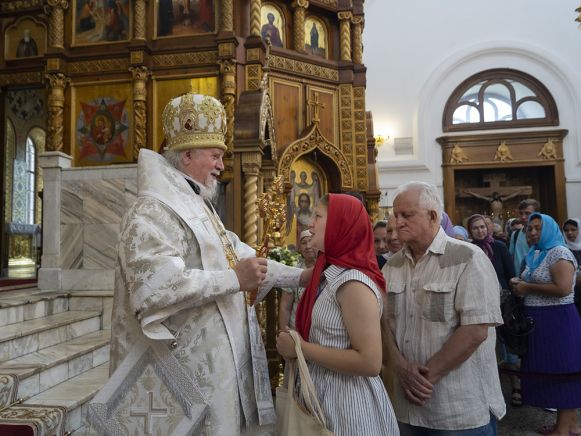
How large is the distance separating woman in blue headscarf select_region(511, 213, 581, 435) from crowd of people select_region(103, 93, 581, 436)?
6.43 ft

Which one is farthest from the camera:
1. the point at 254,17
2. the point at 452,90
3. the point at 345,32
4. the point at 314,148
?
the point at 452,90

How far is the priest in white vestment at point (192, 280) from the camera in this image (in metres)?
1.68

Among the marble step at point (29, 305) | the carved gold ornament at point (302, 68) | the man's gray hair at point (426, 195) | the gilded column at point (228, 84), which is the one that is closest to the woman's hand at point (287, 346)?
the man's gray hair at point (426, 195)

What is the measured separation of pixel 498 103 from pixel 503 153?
173cm

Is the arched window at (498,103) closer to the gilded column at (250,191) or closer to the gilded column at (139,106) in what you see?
the gilded column at (139,106)

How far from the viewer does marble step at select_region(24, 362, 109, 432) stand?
3.02 metres

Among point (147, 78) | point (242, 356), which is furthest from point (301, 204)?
point (242, 356)

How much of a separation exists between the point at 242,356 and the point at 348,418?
504 mm

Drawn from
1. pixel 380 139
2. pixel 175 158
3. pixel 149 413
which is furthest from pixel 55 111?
pixel 149 413

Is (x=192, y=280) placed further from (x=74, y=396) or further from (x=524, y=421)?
(x=524, y=421)

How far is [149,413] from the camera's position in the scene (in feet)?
5.96

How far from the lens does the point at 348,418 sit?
5.51ft

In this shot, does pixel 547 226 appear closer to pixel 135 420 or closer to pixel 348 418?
pixel 348 418

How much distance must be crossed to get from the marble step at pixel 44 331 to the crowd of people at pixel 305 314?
2118 mm
